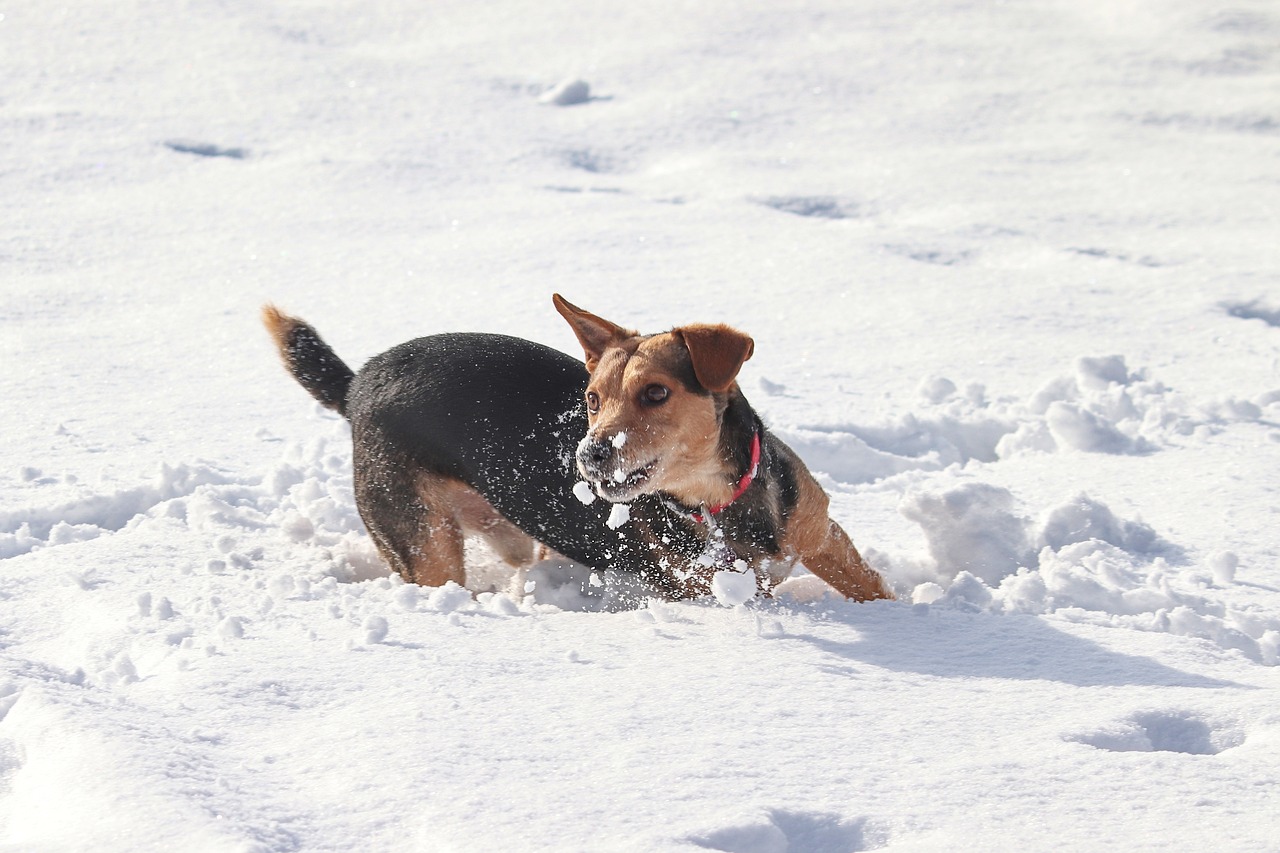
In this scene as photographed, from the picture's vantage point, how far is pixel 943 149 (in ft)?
32.5

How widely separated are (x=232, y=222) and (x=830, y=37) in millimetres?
6352

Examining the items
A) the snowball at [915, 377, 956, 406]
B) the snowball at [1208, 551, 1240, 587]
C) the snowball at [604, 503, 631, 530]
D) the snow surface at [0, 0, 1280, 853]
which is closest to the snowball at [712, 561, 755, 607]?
the snow surface at [0, 0, 1280, 853]

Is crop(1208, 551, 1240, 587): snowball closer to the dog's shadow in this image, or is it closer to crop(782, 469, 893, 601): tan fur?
the dog's shadow

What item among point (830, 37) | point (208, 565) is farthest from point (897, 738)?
point (830, 37)

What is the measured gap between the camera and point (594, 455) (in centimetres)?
361

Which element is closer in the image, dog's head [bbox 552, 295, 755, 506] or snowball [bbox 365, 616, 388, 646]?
snowball [bbox 365, 616, 388, 646]

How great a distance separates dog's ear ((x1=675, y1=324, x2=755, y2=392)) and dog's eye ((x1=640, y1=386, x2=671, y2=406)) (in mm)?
120

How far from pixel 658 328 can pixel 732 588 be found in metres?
3.25

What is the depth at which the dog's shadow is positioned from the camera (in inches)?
131

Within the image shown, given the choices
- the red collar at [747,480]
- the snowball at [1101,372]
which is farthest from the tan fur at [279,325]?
the snowball at [1101,372]

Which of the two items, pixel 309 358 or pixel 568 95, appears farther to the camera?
pixel 568 95

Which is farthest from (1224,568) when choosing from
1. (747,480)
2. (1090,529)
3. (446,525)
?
(446,525)

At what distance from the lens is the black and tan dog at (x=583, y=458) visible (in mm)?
3836

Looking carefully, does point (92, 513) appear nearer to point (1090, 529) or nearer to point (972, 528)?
point (972, 528)
